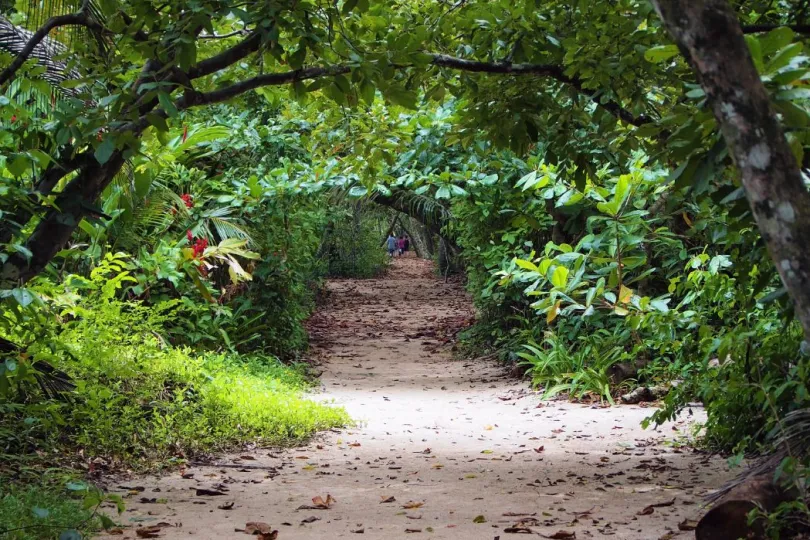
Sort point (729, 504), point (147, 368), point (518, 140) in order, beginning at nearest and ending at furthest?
point (729, 504) < point (518, 140) < point (147, 368)

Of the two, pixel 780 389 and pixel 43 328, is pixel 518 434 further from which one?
pixel 43 328

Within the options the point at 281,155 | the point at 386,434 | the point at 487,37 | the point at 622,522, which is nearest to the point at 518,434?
the point at 386,434

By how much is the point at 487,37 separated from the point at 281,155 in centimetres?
812

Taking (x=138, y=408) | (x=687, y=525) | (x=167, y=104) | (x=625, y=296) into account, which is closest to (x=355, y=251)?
(x=625, y=296)

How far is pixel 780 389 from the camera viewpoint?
13.7 ft

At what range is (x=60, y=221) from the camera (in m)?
3.76

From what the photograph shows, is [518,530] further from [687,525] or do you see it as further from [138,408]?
[138,408]

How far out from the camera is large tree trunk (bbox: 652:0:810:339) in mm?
1792

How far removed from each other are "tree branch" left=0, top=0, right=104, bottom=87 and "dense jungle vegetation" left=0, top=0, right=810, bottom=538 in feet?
0.09

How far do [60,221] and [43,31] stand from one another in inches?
34.2

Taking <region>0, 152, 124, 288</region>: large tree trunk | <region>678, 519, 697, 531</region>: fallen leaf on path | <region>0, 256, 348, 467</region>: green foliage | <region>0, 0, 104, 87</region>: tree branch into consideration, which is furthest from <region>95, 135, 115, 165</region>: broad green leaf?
<region>678, 519, 697, 531</region>: fallen leaf on path

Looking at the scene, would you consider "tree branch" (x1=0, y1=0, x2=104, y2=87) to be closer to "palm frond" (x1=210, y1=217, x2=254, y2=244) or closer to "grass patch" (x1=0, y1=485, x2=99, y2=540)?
"grass patch" (x1=0, y1=485, x2=99, y2=540)

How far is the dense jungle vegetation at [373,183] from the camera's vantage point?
2480 millimetres

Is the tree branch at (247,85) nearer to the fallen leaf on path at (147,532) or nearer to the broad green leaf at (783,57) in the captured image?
the fallen leaf on path at (147,532)
